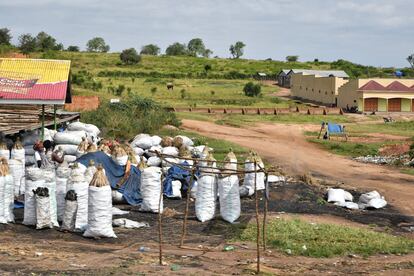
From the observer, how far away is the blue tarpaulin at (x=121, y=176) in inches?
586

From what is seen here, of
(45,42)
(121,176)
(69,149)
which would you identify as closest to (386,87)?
(69,149)

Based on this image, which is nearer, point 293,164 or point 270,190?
point 270,190

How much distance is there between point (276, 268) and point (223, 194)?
125 inches

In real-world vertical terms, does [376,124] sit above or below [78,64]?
below

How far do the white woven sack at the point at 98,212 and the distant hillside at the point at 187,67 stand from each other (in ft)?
177

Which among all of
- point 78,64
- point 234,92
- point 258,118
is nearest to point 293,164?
point 258,118

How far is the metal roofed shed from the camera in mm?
18031

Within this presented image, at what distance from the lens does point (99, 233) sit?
38.1 feet

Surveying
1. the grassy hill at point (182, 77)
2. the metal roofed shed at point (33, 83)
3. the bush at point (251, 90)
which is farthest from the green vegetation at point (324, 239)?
the bush at point (251, 90)

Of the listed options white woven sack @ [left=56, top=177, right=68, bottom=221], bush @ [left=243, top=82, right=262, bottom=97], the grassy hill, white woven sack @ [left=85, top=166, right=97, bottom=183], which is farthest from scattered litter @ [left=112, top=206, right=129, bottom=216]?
bush @ [left=243, top=82, right=262, bottom=97]

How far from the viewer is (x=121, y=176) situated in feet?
49.9

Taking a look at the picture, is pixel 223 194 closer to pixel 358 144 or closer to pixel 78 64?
pixel 358 144

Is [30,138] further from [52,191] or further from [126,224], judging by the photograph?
[126,224]

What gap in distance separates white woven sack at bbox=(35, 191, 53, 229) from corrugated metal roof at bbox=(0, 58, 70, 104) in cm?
641
